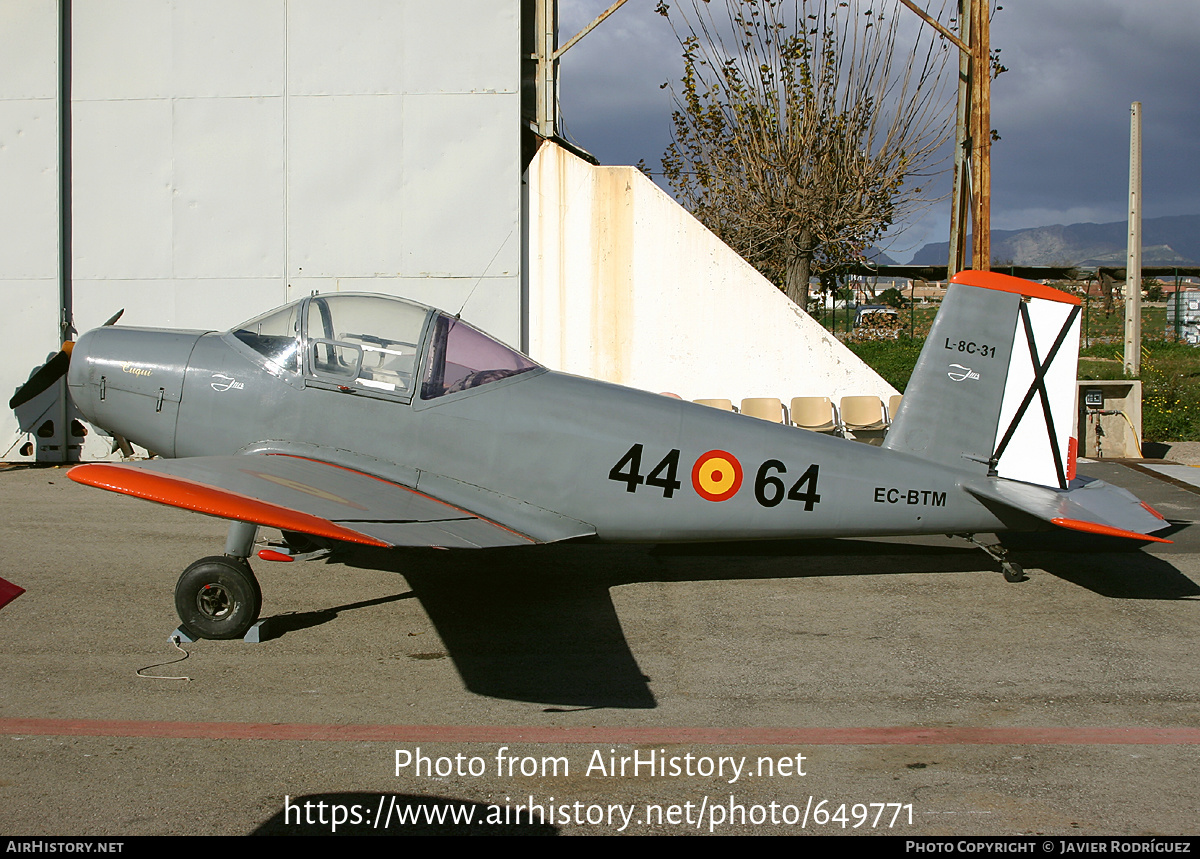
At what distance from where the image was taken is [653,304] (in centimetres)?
1155

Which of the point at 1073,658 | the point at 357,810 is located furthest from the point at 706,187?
the point at 357,810

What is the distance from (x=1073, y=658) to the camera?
4.79 metres

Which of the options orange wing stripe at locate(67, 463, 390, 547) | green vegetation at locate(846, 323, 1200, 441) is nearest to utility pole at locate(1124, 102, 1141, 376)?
green vegetation at locate(846, 323, 1200, 441)

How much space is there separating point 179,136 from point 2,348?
3674 millimetres

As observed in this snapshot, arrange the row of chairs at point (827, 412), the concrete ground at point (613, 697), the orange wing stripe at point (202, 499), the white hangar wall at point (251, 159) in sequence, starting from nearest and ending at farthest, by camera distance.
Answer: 1. the concrete ground at point (613, 697)
2. the orange wing stripe at point (202, 499)
3. the row of chairs at point (827, 412)
4. the white hangar wall at point (251, 159)

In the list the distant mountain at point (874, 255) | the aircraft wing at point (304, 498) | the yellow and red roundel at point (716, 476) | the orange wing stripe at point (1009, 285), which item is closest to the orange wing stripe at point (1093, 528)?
the orange wing stripe at point (1009, 285)

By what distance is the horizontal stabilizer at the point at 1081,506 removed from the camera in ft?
16.1

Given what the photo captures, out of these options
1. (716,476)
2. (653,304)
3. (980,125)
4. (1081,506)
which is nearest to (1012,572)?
(1081,506)

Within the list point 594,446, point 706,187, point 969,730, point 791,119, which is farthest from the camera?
point 706,187

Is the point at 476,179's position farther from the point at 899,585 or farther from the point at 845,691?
the point at 845,691

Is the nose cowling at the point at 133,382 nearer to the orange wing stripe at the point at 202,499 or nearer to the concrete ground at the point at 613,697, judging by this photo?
the concrete ground at the point at 613,697

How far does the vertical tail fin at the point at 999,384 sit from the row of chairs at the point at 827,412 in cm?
504

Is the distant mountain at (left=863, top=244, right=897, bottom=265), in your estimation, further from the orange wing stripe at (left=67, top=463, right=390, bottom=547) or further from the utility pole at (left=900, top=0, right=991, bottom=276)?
the orange wing stripe at (left=67, top=463, right=390, bottom=547)
